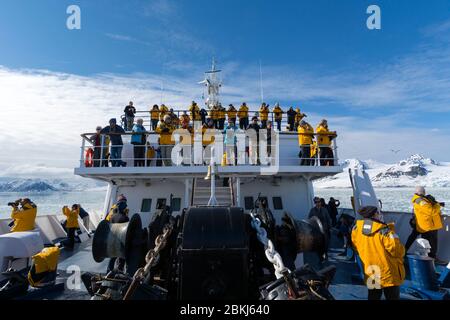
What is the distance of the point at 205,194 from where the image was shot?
8.16 m

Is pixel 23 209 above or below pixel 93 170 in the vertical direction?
below

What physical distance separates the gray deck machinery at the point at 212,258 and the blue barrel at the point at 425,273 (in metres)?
2.25

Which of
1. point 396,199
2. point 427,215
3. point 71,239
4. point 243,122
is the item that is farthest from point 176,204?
point 396,199

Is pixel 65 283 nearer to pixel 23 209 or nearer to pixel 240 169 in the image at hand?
pixel 23 209

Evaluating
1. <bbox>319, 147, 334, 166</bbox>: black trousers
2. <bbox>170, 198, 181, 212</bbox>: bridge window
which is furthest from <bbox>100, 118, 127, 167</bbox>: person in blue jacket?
<bbox>319, 147, 334, 166</bbox>: black trousers

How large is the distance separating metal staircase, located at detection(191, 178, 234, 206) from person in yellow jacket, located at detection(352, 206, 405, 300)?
4.47 m

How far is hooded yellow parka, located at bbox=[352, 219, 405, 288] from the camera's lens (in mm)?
3225

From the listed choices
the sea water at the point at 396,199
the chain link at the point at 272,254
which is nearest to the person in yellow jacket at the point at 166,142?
the chain link at the point at 272,254

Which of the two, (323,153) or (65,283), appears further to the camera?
(323,153)

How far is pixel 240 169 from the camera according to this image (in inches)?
310

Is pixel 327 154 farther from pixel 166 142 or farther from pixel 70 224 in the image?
pixel 70 224

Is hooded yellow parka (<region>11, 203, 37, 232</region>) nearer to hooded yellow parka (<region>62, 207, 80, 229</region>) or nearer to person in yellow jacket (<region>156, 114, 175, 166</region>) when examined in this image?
hooded yellow parka (<region>62, 207, 80, 229</region>)
